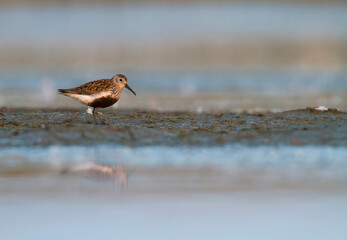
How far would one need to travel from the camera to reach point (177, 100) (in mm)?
19766

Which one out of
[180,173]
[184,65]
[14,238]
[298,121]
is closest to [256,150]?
[180,173]

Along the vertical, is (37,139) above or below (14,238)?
above

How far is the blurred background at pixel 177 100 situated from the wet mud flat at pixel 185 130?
0.36ft

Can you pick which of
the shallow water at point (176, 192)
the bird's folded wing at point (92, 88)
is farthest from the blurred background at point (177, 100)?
the bird's folded wing at point (92, 88)

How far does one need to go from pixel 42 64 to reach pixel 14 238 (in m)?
26.2

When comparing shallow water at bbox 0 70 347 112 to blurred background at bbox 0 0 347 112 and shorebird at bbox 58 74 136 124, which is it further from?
shorebird at bbox 58 74 136 124

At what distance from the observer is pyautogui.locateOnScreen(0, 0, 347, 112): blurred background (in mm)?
21234

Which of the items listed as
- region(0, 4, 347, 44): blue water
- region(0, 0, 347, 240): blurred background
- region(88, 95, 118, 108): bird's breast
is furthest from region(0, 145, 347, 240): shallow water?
region(0, 4, 347, 44): blue water

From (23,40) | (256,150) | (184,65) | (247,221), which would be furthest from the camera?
(23,40)

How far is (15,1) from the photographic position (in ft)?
172

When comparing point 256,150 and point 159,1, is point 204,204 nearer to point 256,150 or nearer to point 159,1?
point 256,150

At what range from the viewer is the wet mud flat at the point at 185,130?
411 inches

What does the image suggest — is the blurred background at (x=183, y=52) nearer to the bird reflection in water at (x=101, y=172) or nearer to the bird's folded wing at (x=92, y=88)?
the bird's folded wing at (x=92, y=88)

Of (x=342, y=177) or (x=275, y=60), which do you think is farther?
(x=275, y=60)
